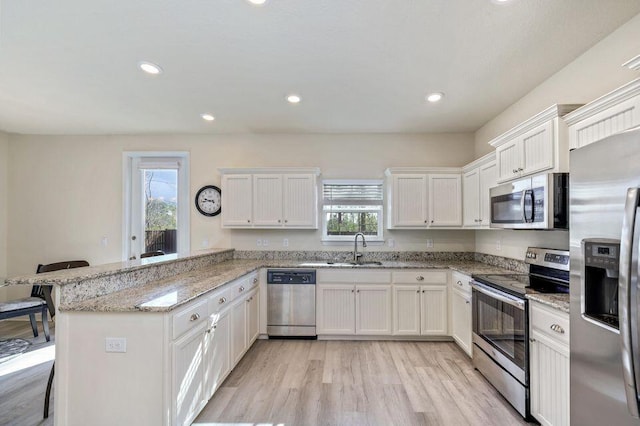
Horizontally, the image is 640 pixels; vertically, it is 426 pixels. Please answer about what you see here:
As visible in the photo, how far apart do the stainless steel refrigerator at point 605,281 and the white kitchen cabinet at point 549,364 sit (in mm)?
330

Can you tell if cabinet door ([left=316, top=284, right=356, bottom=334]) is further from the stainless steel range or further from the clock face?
the clock face

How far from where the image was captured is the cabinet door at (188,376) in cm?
175

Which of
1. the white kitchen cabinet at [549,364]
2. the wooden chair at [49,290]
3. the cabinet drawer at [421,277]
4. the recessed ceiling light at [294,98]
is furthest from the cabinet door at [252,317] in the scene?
the white kitchen cabinet at [549,364]

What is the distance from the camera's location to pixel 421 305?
3.46 m

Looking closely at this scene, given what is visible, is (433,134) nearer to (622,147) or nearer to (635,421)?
(622,147)

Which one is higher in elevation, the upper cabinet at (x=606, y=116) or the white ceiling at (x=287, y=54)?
the white ceiling at (x=287, y=54)

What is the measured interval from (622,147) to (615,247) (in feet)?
1.32

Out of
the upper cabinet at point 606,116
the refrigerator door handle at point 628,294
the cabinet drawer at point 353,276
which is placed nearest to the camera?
the refrigerator door handle at point 628,294

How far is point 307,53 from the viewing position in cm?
225

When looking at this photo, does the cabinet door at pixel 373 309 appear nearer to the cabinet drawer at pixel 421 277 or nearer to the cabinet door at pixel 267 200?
the cabinet drawer at pixel 421 277

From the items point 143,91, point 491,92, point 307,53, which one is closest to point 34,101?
point 143,91

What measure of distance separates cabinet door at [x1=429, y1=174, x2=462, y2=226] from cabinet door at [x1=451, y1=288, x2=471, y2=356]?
0.93 meters

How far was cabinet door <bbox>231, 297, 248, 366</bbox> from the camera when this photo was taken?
8.87 feet

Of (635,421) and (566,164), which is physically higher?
(566,164)
